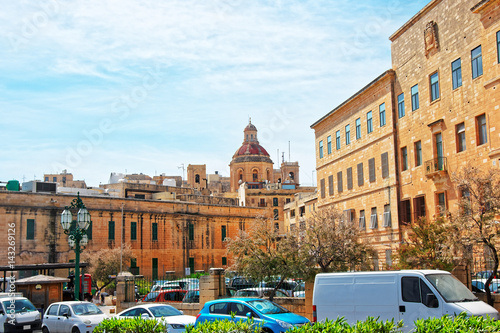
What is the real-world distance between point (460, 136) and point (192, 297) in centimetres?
1398

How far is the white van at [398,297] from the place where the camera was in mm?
13055

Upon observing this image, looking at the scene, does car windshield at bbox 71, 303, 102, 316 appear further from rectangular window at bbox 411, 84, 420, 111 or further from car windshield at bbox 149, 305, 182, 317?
rectangular window at bbox 411, 84, 420, 111

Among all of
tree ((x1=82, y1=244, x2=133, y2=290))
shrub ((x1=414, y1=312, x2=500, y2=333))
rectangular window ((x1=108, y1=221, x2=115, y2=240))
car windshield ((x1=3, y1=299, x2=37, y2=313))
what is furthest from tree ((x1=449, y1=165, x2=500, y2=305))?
rectangular window ((x1=108, y1=221, x2=115, y2=240))

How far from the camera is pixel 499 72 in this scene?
2162cm

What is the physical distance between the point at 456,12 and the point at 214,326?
2083 centimetres

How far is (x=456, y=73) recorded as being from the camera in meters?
24.8

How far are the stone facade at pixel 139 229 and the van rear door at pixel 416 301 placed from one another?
33.5 metres

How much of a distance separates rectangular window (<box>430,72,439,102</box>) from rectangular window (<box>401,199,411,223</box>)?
5.84 meters

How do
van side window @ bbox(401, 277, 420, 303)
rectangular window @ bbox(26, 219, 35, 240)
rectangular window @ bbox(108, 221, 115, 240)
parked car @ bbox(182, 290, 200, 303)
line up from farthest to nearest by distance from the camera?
1. rectangular window @ bbox(108, 221, 115, 240)
2. rectangular window @ bbox(26, 219, 35, 240)
3. parked car @ bbox(182, 290, 200, 303)
4. van side window @ bbox(401, 277, 420, 303)

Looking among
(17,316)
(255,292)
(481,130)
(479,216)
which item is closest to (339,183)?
(481,130)

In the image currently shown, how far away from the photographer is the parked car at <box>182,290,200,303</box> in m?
23.5

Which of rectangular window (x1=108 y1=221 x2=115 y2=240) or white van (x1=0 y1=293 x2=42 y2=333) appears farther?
rectangular window (x1=108 y1=221 x2=115 y2=240)

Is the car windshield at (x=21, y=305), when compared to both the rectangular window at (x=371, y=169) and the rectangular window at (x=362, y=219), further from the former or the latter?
the rectangular window at (x=371, y=169)

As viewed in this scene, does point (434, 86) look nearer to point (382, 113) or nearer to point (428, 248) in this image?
point (382, 113)
